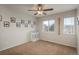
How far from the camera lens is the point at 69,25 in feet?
5.18

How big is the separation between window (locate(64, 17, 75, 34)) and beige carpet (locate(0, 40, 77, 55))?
12.2 inches

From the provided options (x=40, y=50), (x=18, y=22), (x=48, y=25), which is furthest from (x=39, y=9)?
(x=40, y=50)

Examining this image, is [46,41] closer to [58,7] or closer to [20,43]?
[20,43]

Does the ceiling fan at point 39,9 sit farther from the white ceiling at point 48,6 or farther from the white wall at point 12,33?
the white wall at point 12,33

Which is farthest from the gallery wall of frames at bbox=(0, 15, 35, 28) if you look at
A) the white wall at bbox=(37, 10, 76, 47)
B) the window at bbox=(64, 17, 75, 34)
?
the window at bbox=(64, 17, 75, 34)

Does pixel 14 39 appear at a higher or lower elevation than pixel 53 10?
lower

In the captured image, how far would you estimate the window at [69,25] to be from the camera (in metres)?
1.55

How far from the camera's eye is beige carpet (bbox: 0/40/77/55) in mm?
1555

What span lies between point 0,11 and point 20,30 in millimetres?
510

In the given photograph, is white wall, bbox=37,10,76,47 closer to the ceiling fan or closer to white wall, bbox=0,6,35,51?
the ceiling fan

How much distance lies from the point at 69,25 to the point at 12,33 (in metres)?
1.12

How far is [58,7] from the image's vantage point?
155 centimetres

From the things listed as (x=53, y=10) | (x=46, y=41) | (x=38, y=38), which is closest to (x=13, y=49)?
(x=38, y=38)
